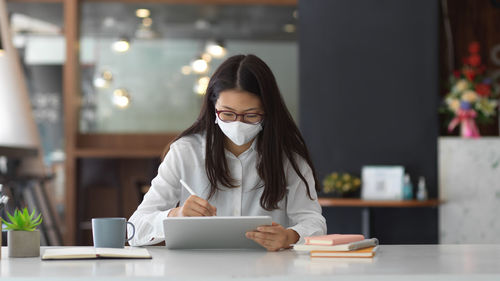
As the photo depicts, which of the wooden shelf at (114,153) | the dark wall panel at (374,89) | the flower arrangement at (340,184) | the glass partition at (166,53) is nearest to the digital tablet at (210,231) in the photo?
the flower arrangement at (340,184)

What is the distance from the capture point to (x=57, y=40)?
8211mm

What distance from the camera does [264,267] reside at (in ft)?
5.64

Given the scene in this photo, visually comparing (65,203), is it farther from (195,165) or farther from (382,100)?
(195,165)

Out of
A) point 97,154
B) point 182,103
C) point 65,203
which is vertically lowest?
point 65,203

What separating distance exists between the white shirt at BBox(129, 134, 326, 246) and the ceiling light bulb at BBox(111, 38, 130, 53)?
5603 millimetres

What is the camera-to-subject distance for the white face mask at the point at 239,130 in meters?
2.57

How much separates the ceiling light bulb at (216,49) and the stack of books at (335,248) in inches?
244

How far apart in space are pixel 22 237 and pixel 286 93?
6.21 meters

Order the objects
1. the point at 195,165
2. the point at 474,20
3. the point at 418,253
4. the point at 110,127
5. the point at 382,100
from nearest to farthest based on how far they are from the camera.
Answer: the point at 418,253 < the point at 195,165 < the point at 382,100 < the point at 474,20 < the point at 110,127

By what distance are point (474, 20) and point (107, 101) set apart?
156 inches

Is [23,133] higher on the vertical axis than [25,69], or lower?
lower

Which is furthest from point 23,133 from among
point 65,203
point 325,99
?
point 325,99

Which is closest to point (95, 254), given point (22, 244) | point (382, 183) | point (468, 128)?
point (22, 244)

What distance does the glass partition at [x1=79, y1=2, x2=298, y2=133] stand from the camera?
8.04m
